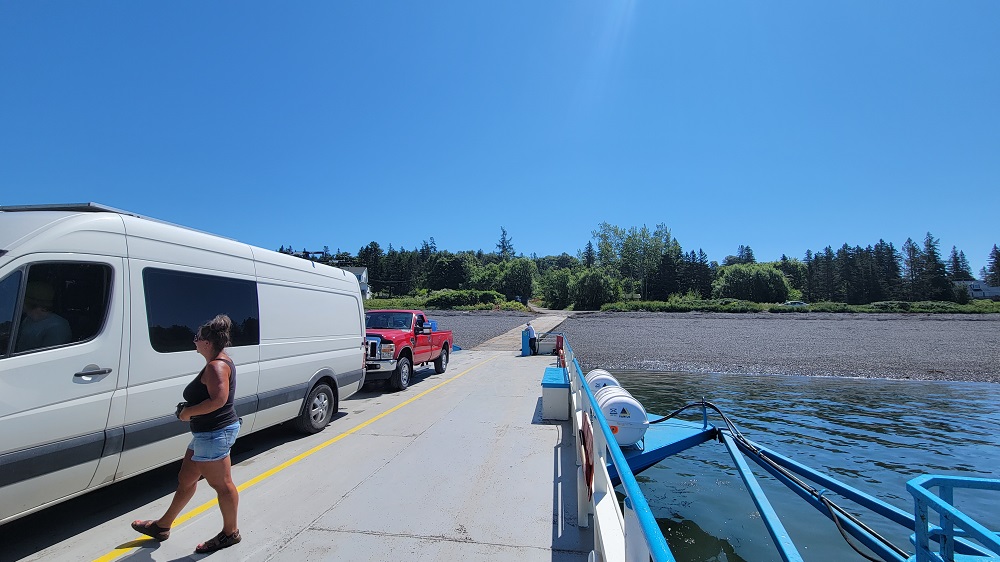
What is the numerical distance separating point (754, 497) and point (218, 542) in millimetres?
5211

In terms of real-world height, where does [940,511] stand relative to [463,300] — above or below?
below

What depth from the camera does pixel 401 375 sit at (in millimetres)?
10664

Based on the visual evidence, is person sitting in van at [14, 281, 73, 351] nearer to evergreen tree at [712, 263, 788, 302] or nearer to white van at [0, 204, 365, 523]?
white van at [0, 204, 365, 523]

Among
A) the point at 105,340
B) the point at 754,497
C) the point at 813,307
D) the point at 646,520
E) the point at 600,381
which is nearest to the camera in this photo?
the point at 646,520

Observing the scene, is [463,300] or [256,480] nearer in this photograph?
[256,480]

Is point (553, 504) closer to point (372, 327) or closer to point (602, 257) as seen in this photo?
point (372, 327)

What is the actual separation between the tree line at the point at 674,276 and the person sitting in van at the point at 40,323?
63.9 meters

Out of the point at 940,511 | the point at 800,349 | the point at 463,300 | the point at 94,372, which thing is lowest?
the point at 800,349

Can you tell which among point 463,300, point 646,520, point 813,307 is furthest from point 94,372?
point 813,307

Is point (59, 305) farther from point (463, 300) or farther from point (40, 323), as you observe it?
point (463, 300)

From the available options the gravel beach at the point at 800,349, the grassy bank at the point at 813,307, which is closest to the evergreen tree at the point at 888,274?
the grassy bank at the point at 813,307

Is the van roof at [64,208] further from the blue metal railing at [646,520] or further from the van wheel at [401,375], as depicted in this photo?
the van wheel at [401,375]

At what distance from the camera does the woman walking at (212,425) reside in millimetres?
3186

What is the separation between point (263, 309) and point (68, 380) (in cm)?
242
